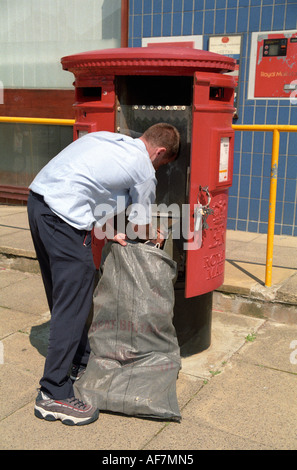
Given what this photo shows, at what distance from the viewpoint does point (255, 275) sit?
455 cm

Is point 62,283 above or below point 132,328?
above

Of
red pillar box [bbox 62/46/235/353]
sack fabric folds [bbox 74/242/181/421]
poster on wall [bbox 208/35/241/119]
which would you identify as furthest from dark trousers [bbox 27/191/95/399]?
poster on wall [bbox 208/35/241/119]

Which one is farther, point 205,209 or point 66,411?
point 205,209

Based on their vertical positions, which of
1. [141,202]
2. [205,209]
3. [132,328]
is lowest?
[132,328]

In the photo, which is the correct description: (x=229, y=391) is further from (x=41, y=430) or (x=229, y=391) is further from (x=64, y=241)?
(x=64, y=241)

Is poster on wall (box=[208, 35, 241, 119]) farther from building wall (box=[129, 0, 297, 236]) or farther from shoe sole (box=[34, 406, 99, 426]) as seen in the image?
shoe sole (box=[34, 406, 99, 426])

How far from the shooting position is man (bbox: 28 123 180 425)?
2811 mm

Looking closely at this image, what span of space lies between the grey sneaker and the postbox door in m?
0.94

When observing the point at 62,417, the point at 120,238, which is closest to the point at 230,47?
the point at 120,238

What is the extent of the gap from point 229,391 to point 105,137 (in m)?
1.64

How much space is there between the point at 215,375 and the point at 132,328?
0.71 metres

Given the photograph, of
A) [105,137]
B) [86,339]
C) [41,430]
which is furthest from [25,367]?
[105,137]

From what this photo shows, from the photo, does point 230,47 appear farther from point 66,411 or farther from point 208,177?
point 66,411

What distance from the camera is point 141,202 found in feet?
9.50
